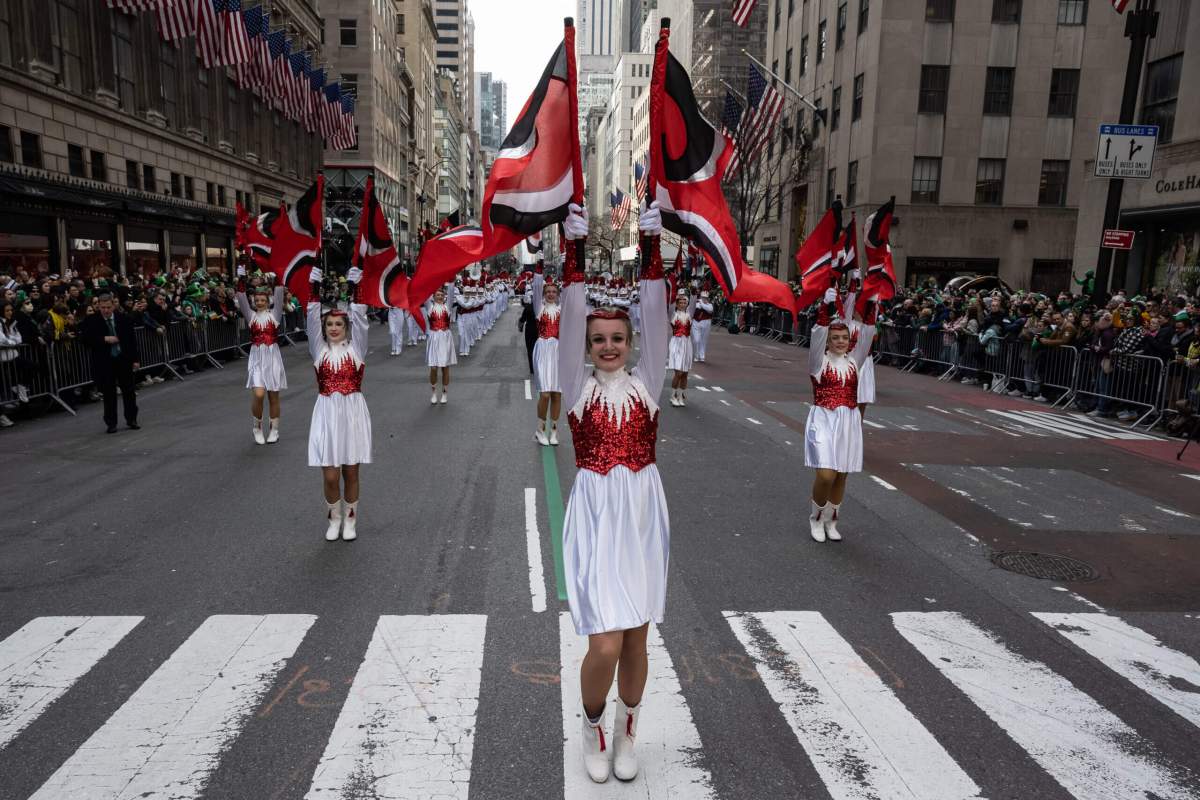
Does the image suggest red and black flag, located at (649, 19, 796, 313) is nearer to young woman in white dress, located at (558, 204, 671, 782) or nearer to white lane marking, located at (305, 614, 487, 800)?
young woman in white dress, located at (558, 204, 671, 782)

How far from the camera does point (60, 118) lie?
22703mm

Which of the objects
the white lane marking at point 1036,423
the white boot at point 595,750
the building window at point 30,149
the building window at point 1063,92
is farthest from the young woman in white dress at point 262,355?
the building window at point 1063,92

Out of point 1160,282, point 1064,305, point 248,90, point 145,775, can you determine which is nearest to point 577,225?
point 145,775

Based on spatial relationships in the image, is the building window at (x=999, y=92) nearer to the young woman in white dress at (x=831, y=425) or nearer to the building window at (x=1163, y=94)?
the building window at (x=1163, y=94)

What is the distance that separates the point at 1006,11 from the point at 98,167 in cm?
3516

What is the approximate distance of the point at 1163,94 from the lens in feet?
71.7

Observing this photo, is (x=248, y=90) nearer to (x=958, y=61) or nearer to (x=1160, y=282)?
(x=958, y=61)

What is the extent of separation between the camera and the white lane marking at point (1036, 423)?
1258 centimetres

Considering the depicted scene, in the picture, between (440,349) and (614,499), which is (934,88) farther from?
(614,499)

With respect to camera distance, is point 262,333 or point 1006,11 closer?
point 262,333

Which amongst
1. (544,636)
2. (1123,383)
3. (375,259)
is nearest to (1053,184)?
(1123,383)

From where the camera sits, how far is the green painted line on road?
610 centimetres

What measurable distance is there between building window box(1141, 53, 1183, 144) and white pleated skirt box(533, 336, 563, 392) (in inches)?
756

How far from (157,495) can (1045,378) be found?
→ 15.8 m
